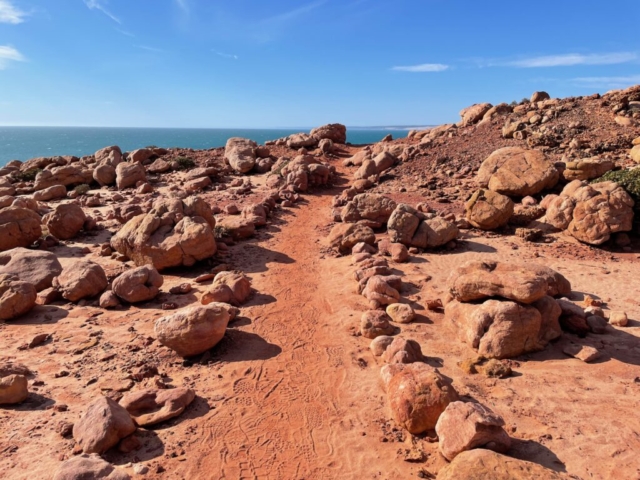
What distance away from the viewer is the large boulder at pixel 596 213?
13312mm

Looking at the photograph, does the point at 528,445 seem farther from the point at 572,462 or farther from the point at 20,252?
the point at 20,252

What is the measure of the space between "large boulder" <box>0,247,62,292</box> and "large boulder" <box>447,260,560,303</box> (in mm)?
10785

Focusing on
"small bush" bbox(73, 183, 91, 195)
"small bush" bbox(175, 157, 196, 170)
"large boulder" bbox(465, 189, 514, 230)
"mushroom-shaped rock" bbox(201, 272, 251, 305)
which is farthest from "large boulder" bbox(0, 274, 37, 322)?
"small bush" bbox(175, 157, 196, 170)

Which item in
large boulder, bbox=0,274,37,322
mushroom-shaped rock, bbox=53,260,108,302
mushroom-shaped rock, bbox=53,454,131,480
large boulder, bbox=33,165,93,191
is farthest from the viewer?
large boulder, bbox=33,165,93,191

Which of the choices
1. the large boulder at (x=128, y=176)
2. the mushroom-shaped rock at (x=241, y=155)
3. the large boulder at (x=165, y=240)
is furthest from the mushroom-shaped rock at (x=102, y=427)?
the mushroom-shaped rock at (x=241, y=155)

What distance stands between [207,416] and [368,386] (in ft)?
9.15

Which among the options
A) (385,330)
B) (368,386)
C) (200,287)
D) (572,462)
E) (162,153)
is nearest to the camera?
(572,462)

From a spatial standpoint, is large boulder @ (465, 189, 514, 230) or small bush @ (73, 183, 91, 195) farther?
small bush @ (73, 183, 91, 195)

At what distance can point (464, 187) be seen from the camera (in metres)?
19.7

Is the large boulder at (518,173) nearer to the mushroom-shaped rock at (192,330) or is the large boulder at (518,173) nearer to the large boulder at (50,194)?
the mushroom-shaped rock at (192,330)

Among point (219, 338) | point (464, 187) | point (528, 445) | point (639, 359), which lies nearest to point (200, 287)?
point (219, 338)

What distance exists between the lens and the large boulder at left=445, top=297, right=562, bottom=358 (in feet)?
25.7

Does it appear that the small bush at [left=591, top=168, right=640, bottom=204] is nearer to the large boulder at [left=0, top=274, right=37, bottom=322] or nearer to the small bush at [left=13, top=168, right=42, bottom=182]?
the large boulder at [left=0, top=274, right=37, bottom=322]

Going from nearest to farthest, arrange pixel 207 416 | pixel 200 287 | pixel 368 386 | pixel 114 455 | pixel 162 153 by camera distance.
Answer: pixel 114 455 → pixel 207 416 → pixel 368 386 → pixel 200 287 → pixel 162 153
